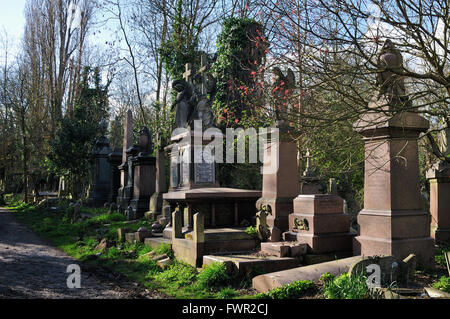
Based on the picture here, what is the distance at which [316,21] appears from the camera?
5.84 meters

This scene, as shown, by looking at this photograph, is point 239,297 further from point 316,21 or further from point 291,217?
point 316,21

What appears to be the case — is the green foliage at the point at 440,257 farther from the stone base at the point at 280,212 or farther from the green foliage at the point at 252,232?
the green foliage at the point at 252,232

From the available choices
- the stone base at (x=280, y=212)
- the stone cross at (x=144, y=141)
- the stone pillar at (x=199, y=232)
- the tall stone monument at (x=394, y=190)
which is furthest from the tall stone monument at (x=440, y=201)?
the stone cross at (x=144, y=141)

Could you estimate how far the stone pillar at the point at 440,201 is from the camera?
398 inches

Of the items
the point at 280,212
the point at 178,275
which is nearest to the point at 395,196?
the point at 280,212

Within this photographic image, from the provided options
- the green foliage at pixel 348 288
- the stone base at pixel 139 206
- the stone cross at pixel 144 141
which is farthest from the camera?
the stone cross at pixel 144 141

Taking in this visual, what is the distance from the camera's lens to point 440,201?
10.4 meters

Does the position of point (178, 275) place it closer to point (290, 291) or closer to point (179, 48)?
point (290, 291)

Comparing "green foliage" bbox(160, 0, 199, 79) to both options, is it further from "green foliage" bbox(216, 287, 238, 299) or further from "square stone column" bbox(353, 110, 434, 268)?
"green foliage" bbox(216, 287, 238, 299)

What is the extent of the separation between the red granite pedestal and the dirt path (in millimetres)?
3434

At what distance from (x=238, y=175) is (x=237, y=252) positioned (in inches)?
428

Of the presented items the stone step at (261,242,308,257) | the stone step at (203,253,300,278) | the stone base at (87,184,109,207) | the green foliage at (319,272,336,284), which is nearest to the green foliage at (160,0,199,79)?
the stone base at (87,184,109,207)

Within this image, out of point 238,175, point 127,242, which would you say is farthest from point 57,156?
point 127,242

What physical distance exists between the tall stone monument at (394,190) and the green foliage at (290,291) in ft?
6.67
